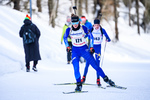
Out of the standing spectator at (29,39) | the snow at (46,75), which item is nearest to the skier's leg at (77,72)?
the snow at (46,75)

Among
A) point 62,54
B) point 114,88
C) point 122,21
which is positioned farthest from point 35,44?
point 122,21

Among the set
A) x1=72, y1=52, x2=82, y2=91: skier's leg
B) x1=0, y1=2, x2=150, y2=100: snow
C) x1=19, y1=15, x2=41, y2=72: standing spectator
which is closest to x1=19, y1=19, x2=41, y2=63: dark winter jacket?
x1=19, y1=15, x2=41, y2=72: standing spectator

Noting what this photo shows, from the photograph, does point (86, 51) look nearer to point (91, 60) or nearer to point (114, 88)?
point (91, 60)

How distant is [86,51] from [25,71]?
3.80 m

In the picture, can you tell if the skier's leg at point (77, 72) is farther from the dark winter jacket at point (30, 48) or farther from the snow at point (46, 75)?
the dark winter jacket at point (30, 48)

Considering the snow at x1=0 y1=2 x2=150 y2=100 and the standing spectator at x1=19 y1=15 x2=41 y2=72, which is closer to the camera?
the snow at x1=0 y1=2 x2=150 y2=100

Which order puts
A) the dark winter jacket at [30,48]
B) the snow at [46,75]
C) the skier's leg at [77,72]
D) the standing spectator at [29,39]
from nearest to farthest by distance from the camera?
the snow at [46,75] → the skier's leg at [77,72] → the standing spectator at [29,39] → the dark winter jacket at [30,48]

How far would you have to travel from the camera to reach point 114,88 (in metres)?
5.69

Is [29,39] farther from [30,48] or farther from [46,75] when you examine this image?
[46,75]

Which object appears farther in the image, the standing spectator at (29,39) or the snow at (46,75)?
the standing spectator at (29,39)

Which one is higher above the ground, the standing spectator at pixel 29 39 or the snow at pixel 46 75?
the standing spectator at pixel 29 39

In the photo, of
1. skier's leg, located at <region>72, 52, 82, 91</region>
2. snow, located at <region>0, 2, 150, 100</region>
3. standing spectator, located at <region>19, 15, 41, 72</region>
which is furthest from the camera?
standing spectator, located at <region>19, 15, 41, 72</region>

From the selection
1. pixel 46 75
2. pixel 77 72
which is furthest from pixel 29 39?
pixel 77 72

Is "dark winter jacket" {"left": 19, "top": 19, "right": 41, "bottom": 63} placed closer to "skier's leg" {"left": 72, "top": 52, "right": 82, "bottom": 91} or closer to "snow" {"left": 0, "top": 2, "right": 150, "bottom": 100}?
"snow" {"left": 0, "top": 2, "right": 150, "bottom": 100}
